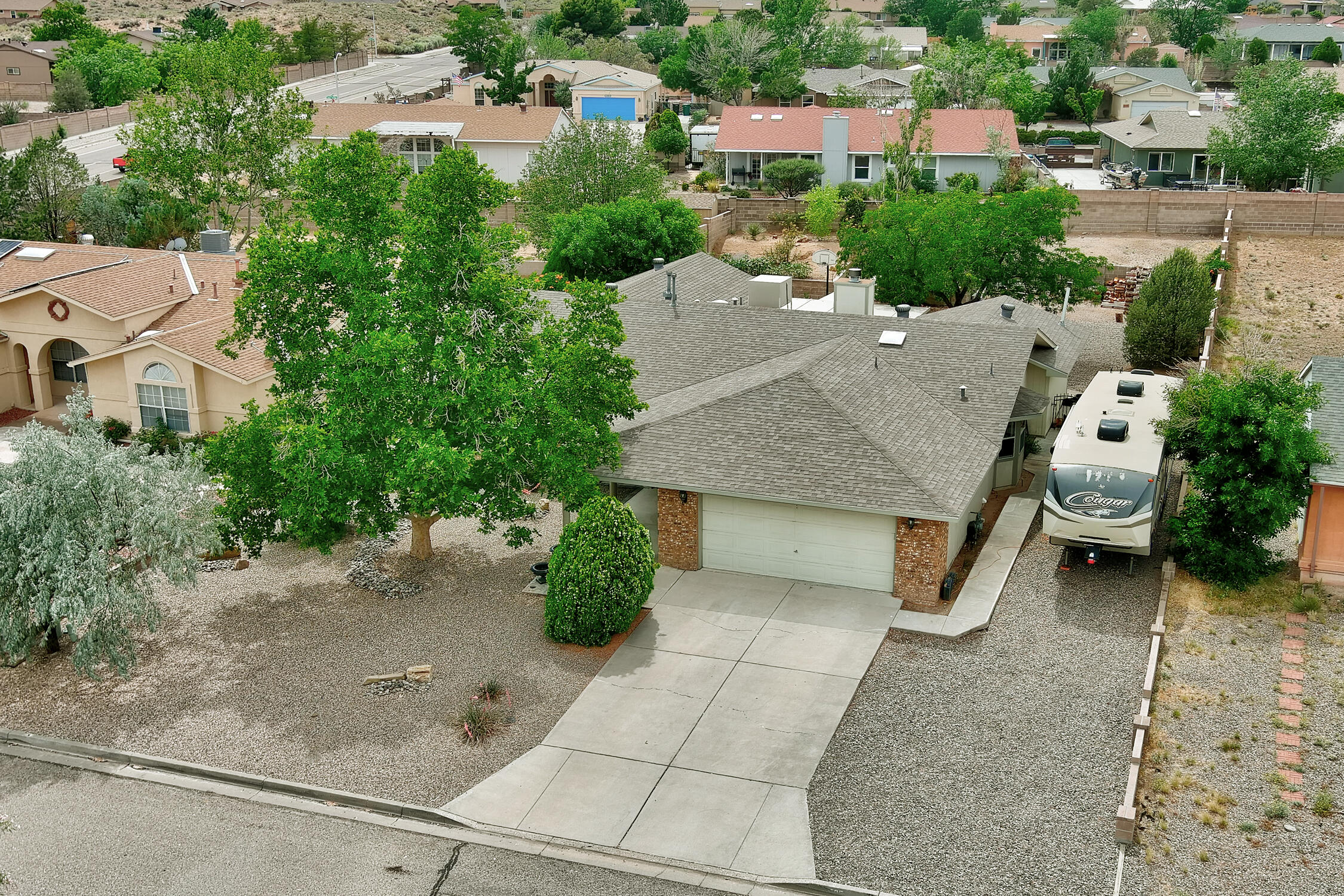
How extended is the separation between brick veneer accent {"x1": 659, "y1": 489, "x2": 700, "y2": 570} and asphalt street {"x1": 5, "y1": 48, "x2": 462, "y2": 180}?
57.9 m

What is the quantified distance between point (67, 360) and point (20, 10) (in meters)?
126

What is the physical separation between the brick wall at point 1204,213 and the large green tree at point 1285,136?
6.99 feet

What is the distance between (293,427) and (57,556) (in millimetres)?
4153

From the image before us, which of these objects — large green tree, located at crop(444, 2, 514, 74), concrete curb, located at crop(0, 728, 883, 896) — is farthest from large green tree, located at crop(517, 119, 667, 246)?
large green tree, located at crop(444, 2, 514, 74)

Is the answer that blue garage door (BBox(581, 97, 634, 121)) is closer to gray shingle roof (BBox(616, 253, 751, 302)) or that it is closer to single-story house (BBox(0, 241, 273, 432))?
gray shingle roof (BBox(616, 253, 751, 302))

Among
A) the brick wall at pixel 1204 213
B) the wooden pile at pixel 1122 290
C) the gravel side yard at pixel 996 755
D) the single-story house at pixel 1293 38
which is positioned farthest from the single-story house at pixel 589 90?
the gravel side yard at pixel 996 755

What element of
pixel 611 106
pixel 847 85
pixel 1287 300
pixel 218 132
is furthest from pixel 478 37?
pixel 1287 300

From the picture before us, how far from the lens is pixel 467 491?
2234 cm

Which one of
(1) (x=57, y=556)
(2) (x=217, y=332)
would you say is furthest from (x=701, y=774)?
(2) (x=217, y=332)

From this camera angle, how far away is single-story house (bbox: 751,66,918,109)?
300 feet

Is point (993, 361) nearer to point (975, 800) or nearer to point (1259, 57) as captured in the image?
point (975, 800)

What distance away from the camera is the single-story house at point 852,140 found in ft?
214

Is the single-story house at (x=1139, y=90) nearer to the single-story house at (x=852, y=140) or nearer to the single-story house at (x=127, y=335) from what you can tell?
the single-story house at (x=852, y=140)

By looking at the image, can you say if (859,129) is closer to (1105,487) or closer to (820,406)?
(820,406)
